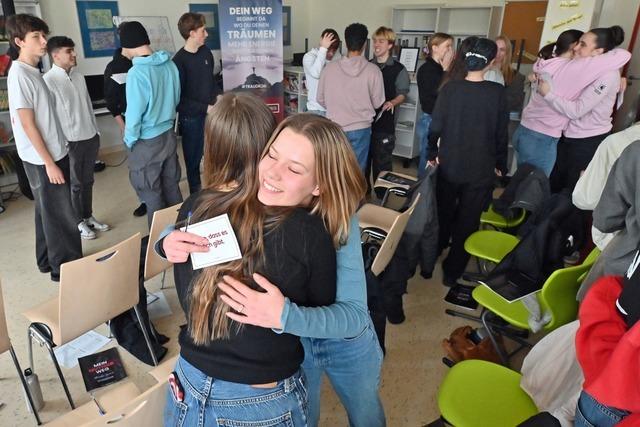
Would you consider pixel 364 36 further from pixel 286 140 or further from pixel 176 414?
pixel 176 414

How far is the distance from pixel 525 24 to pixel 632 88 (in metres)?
1.22

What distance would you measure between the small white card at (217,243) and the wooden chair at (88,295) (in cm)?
100

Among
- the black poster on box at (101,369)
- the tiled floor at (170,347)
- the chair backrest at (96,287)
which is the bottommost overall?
the tiled floor at (170,347)

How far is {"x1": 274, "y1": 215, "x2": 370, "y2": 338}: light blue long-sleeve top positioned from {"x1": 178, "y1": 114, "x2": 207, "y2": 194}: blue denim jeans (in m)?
2.98

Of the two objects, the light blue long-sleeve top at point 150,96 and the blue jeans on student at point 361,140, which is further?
the blue jeans on student at point 361,140

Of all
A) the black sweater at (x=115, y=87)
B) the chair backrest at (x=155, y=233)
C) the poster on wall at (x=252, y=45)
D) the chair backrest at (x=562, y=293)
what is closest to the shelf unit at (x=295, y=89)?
the poster on wall at (x=252, y=45)

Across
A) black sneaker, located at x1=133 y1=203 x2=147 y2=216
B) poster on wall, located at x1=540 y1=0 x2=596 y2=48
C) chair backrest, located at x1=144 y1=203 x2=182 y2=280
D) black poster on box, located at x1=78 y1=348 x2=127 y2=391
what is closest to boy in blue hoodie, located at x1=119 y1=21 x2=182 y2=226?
black sneaker, located at x1=133 y1=203 x2=147 y2=216

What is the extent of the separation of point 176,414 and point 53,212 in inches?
89.5

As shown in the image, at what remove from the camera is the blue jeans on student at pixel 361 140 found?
11.8 ft

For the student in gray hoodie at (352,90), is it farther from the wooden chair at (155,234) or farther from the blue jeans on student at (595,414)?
the blue jeans on student at (595,414)

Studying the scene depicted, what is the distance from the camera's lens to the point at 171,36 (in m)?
5.77

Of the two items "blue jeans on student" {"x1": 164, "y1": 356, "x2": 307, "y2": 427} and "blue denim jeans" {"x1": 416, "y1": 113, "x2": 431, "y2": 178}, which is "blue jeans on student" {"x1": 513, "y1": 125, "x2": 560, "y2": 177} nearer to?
"blue denim jeans" {"x1": 416, "y1": 113, "x2": 431, "y2": 178}

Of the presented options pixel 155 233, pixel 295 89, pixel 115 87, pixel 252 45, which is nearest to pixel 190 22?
pixel 115 87

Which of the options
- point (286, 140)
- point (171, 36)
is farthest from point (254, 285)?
point (171, 36)
